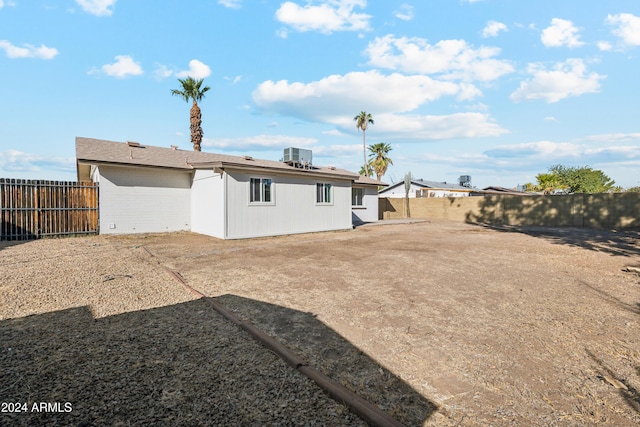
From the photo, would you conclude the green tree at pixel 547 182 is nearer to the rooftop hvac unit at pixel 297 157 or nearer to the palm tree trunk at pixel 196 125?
the rooftop hvac unit at pixel 297 157

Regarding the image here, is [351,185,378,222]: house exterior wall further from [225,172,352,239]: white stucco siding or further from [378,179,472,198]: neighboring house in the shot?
[378,179,472,198]: neighboring house

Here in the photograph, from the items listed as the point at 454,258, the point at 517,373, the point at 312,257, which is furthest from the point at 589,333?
the point at 312,257

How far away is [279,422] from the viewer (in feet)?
7.18

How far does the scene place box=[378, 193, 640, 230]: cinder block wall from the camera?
60.5 ft

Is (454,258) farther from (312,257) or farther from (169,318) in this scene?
(169,318)

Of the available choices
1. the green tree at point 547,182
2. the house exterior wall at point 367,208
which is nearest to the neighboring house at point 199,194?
the house exterior wall at point 367,208

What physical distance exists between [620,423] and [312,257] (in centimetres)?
713

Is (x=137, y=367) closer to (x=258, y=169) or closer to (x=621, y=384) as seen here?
(x=621, y=384)

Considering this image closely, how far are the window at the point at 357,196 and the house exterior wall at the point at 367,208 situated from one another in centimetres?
24

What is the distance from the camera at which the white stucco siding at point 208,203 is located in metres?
12.5

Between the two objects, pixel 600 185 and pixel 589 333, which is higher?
pixel 600 185

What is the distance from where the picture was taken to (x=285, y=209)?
47.1 ft

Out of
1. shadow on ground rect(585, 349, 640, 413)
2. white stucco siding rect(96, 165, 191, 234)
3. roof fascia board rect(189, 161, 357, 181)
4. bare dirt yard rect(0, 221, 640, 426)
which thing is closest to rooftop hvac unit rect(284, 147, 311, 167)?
roof fascia board rect(189, 161, 357, 181)

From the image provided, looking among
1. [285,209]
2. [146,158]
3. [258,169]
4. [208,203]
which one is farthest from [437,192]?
[146,158]
